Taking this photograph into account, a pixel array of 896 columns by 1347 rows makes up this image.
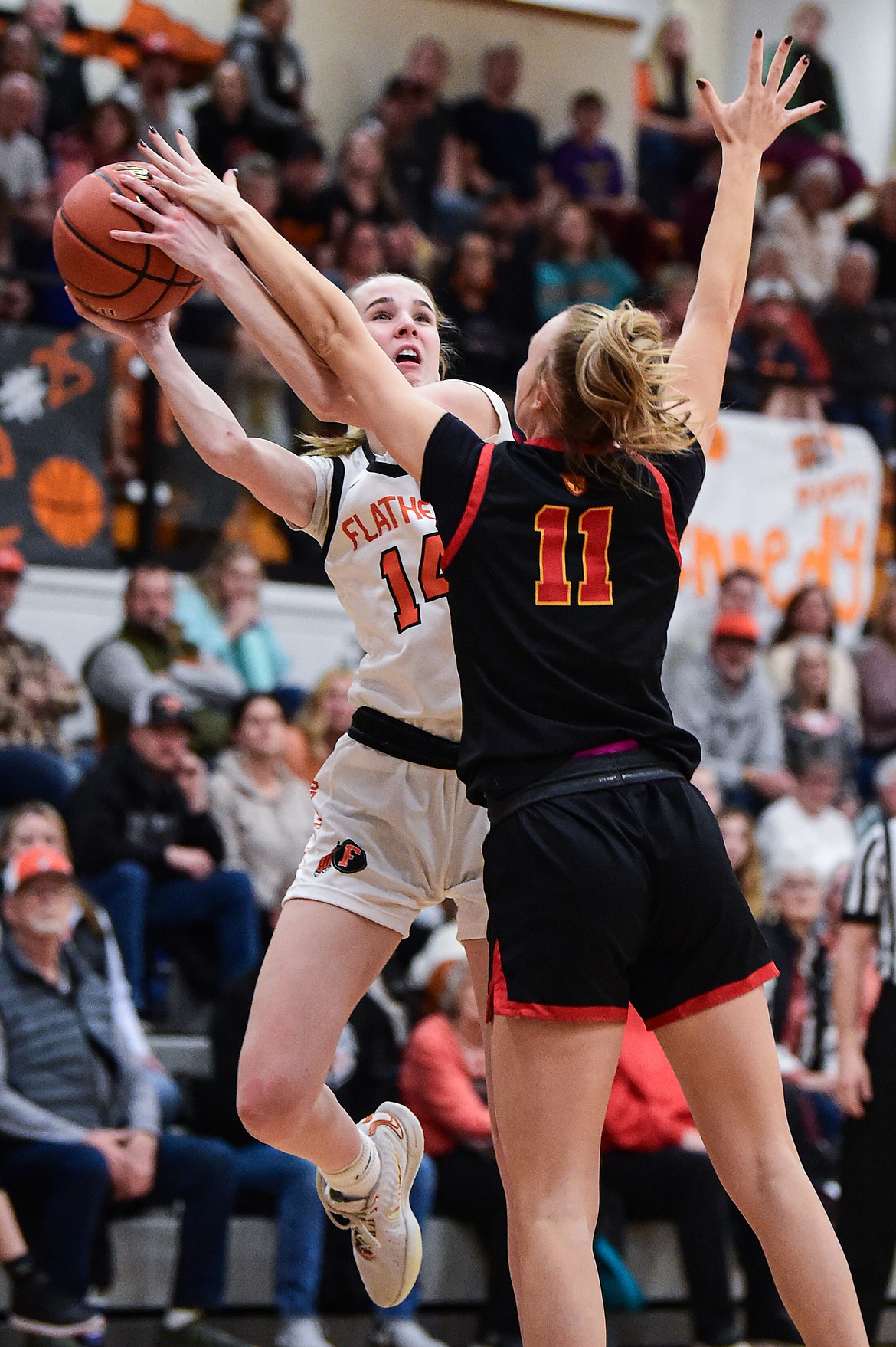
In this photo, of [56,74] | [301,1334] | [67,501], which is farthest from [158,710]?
[56,74]

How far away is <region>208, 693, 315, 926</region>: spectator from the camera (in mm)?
7473

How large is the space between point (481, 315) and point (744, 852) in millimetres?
4292

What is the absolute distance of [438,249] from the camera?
1139 centimetres

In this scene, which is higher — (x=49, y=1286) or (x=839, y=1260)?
(x=839, y=1260)

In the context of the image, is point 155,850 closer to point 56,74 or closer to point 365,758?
point 365,758

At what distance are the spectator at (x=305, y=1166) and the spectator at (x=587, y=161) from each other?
7721 millimetres

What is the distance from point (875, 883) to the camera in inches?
226

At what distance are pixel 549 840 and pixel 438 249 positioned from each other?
8931 millimetres

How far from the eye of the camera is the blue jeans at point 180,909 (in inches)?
273

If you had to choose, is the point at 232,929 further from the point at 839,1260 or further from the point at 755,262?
the point at 755,262

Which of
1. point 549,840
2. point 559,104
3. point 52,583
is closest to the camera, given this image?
point 549,840

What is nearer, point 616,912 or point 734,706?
point 616,912

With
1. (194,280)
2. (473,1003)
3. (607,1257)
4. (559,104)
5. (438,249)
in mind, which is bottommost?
(607,1257)

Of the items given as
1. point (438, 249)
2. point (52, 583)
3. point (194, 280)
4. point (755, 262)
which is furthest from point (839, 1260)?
point (755, 262)
